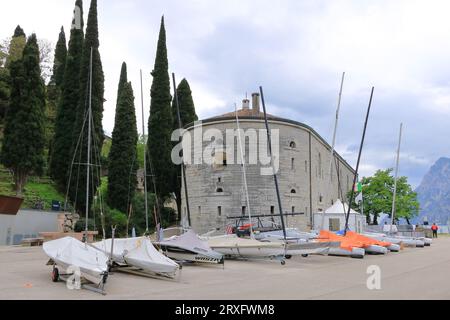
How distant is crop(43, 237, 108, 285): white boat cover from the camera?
9.95 metres

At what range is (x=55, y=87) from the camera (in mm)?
50562

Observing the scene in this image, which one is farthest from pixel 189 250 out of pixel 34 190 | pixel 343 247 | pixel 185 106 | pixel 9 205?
pixel 185 106

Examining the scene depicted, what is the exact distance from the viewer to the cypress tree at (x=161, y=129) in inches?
1587

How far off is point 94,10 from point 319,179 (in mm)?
26763

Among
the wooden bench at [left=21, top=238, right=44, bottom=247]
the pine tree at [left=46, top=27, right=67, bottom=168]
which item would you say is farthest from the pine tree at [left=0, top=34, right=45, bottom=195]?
the pine tree at [left=46, top=27, right=67, bottom=168]

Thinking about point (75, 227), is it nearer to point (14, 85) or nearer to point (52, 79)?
point (14, 85)

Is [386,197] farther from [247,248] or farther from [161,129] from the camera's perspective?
[247,248]

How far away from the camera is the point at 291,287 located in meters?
10.8

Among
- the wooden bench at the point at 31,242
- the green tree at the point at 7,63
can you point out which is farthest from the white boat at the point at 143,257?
the green tree at the point at 7,63

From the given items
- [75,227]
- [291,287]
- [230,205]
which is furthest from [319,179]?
[291,287]

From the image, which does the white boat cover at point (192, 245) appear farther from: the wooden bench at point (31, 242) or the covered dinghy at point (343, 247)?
the wooden bench at point (31, 242)

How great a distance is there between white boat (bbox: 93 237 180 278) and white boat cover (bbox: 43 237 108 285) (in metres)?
0.80

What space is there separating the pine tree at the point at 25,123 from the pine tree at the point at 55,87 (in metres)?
10.4

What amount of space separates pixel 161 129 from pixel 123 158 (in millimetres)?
4748
